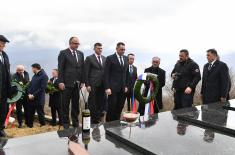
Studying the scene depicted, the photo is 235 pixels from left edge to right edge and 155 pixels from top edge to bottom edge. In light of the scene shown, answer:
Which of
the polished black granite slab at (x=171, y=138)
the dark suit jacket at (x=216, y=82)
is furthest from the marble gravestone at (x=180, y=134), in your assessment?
the dark suit jacket at (x=216, y=82)

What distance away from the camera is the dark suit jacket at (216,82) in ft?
21.9

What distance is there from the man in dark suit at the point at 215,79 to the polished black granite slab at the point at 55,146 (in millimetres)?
4373

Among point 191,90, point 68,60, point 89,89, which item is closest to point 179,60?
point 191,90

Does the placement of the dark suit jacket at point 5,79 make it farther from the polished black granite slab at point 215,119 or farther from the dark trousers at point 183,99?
the dark trousers at point 183,99

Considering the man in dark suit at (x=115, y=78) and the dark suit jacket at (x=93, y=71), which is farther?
the dark suit jacket at (x=93, y=71)

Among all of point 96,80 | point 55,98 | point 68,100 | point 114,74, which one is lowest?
point 55,98

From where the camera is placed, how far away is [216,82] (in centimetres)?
677

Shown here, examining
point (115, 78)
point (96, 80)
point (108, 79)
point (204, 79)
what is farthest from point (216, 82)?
point (96, 80)

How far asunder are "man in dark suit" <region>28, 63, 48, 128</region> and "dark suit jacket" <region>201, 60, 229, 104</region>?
4.28m

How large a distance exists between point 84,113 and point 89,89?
12.7ft

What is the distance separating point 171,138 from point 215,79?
169 inches

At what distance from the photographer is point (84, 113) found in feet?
9.70

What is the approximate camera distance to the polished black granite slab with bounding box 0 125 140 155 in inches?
99.0

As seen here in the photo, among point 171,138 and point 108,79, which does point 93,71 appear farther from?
point 171,138
